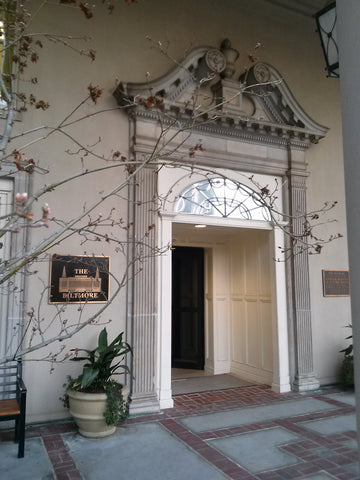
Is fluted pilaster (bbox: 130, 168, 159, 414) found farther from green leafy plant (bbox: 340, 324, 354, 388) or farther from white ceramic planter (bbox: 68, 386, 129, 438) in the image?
green leafy plant (bbox: 340, 324, 354, 388)

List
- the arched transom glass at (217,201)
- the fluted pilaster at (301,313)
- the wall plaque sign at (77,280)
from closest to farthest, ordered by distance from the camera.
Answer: the wall plaque sign at (77,280) → the arched transom glass at (217,201) → the fluted pilaster at (301,313)

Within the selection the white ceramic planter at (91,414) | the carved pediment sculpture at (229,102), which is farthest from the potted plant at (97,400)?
the carved pediment sculpture at (229,102)

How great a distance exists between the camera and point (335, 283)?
750 cm

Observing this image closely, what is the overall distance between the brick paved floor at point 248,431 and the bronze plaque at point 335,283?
6.02 feet

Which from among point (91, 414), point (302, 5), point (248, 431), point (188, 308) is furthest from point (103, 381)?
point (302, 5)

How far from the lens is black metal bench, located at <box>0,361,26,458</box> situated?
13.4 ft

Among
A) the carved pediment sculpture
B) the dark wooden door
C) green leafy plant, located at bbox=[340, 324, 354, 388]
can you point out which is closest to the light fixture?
the carved pediment sculpture

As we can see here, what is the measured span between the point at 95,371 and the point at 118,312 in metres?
1.12

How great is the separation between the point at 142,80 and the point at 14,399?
4976 mm

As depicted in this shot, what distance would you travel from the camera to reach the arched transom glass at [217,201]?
6477 mm

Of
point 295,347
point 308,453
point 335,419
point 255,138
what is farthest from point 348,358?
point 255,138

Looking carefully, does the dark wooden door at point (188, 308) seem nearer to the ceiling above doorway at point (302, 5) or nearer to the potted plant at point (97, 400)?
the potted plant at point (97, 400)

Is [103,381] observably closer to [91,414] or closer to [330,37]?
[91,414]

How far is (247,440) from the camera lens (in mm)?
4617
